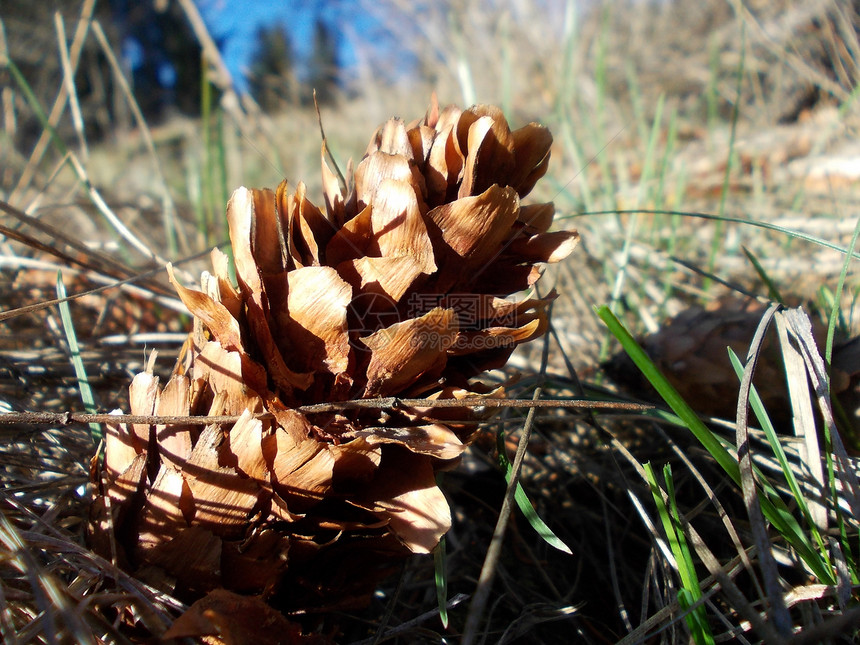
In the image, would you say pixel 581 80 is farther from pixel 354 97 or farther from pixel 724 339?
pixel 354 97

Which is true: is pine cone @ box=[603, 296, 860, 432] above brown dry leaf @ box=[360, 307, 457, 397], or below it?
below

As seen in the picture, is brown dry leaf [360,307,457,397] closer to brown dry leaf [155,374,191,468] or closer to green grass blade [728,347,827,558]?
brown dry leaf [155,374,191,468]

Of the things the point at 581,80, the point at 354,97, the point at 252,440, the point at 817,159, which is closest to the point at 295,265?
the point at 252,440

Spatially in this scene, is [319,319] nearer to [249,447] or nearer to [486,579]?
[249,447]

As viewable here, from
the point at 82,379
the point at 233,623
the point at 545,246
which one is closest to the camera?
the point at 233,623

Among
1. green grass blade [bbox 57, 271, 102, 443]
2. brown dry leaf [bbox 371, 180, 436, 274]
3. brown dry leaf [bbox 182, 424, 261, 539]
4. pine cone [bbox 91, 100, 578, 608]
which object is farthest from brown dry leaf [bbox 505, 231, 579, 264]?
green grass blade [bbox 57, 271, 102, 443]

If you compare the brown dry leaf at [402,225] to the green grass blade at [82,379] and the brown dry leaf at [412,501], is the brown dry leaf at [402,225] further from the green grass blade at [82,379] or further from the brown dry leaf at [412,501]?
→ the green grass blade at [82,379]

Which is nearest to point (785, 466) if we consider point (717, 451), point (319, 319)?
point (717, 451)

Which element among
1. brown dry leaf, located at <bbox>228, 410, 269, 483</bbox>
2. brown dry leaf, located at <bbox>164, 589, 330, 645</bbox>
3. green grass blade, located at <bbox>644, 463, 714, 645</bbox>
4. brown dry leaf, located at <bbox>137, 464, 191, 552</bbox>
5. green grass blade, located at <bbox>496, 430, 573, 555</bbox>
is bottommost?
green grass blade, located at <bbox>644, 463, 714, 645</bbox>
